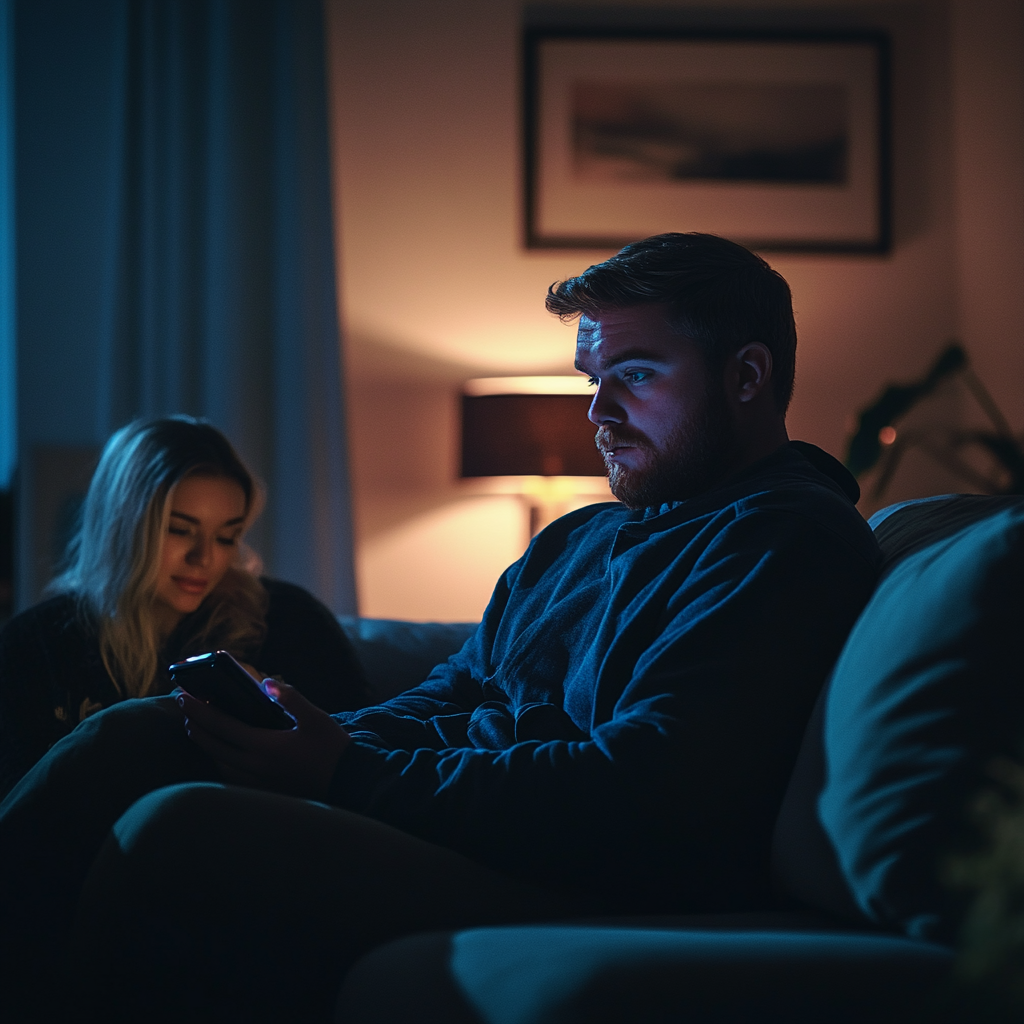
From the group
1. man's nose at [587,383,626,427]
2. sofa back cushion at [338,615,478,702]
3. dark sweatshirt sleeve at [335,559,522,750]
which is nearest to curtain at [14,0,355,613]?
sofa back cushion at [338,615,478,702]

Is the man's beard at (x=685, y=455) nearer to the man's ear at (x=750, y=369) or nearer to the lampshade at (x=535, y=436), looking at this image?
the man's ear at (x=750, y=369)

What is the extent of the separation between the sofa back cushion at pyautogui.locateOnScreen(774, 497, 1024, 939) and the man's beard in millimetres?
364

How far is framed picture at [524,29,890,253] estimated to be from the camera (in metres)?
3.25

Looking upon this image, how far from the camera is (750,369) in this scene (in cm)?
118

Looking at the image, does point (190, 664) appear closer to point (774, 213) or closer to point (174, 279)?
point (174, 279)

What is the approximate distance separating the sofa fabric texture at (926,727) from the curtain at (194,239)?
7.94 ft

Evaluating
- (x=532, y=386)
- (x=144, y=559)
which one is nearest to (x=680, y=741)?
(x=144, y=559)

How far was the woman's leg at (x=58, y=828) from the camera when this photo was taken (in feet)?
2.88

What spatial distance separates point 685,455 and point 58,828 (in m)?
0.75

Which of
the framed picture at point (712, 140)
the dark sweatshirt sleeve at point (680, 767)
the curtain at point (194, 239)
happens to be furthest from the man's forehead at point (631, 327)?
the framed picture at point (712, 140)

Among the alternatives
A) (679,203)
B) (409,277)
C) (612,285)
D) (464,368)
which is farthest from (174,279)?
(612,285)

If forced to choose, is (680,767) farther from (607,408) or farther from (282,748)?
(607,408)

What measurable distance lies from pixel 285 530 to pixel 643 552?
7.10 ft

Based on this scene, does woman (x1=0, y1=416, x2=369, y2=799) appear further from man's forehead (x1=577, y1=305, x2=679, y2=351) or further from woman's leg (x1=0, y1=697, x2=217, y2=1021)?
man's forehead (x1=577, y1=305, x2=679, y2=351)
